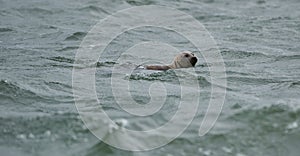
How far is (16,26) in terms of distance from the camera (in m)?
11.4

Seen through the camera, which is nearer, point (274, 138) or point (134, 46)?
point (274, 138)

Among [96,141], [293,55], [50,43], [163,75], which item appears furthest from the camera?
[50,43]

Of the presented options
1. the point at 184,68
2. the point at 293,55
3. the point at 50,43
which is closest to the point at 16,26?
the point at 50,43

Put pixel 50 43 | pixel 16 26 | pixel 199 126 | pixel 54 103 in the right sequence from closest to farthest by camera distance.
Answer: pixel 199 126 < pixel 54 103 < pixel 50 43 < pixel 16 26

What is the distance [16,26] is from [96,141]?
6.95 metres

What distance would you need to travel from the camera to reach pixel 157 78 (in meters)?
7.64

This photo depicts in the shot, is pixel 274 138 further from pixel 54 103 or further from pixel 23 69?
pixel 23 69

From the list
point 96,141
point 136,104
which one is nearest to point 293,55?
point 136,104

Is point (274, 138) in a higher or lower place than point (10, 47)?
higher

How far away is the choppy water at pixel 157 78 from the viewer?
498 cm

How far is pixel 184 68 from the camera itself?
8453mm

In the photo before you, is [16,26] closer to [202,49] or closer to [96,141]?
[202,49]

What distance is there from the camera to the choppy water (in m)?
4.98

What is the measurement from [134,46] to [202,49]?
47.9 inches
